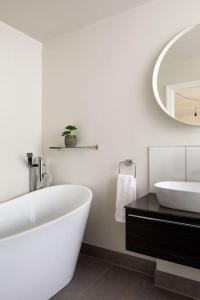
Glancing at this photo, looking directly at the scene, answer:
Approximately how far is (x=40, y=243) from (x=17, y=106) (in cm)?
156

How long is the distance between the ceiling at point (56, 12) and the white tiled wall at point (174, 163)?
1.34 meters

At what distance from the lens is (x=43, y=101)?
106 inches

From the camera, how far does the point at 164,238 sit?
4.65 ft

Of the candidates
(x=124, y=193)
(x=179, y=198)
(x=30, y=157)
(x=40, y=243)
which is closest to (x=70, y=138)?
(x=30, y=157)

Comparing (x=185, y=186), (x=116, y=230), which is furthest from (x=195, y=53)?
(x=116, y=230)

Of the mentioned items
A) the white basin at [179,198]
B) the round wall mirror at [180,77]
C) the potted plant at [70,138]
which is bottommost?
the white basin at [179,198]

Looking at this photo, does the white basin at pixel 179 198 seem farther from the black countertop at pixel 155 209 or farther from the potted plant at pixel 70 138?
the potted plant at pixel 70 138

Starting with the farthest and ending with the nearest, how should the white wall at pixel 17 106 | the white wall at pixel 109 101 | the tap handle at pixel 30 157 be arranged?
the tap handle at pixel 30 157, the white wall at pixel 17 106, the white wall at pixel 109 101

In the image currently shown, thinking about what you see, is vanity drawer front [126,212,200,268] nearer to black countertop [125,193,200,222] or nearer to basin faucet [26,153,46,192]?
black countertop [125,193,200,222]

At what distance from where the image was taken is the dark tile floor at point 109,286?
5.51ft

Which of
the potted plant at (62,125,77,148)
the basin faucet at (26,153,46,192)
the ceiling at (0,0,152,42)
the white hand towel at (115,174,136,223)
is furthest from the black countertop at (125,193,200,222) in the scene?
the ceiling at (0,0,152,42)

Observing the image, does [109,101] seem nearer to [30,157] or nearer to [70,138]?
[70,138]

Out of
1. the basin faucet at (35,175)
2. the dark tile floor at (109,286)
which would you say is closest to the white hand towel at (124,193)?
the dark tile floor at (109,286)

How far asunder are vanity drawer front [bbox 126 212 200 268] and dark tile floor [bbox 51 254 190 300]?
0.48m
